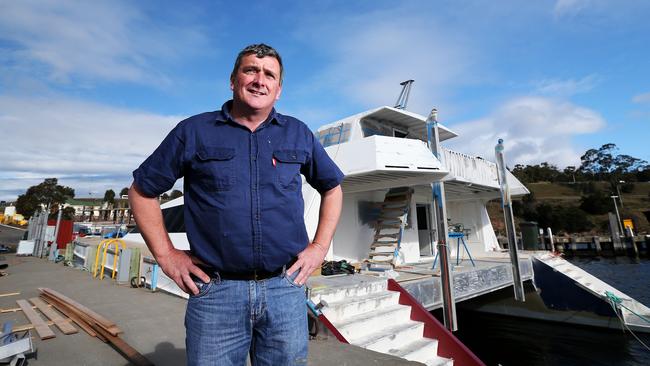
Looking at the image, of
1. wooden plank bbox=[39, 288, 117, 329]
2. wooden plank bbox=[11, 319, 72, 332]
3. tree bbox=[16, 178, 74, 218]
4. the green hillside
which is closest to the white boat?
wooden plank bbox=[39, 288, 117, 329]

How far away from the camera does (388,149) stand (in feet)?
23.7

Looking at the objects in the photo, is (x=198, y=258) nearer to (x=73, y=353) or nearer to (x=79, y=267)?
(x=73, y=353)

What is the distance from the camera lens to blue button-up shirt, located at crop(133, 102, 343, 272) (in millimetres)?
1460

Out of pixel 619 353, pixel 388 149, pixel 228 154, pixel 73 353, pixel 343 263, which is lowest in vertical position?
pixel 619 353

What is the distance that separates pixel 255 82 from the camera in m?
1.65

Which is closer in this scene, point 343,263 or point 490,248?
point 343,263

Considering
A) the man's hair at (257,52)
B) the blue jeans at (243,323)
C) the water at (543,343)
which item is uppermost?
the man's hair at (257,52)

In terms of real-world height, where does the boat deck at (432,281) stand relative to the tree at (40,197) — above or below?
below

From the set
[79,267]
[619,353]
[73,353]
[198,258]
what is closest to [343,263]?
[73,353]

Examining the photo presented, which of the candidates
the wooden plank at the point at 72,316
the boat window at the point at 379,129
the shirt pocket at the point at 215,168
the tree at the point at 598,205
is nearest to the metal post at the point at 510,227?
the boat window at the point at 379,129

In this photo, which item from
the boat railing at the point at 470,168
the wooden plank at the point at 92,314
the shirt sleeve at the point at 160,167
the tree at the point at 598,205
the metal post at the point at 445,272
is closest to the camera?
the shirt sleeve at the point at 160,167

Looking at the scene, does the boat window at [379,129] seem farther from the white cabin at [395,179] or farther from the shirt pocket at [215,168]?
the shirt pocket at [215,168]

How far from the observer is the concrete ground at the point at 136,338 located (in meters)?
3.24

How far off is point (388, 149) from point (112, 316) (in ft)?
19.7
